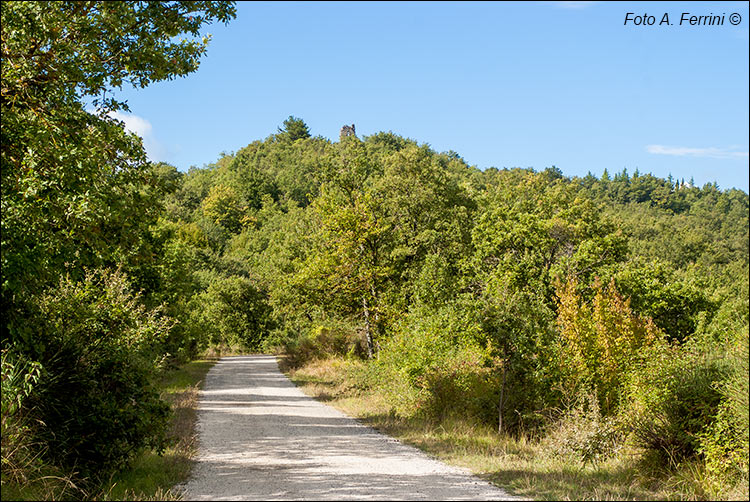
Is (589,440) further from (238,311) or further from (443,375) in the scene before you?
(238,311)

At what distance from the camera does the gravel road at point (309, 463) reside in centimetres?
787

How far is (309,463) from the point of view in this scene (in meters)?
10.0

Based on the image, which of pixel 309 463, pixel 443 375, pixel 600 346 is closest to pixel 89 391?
pixel 309 463

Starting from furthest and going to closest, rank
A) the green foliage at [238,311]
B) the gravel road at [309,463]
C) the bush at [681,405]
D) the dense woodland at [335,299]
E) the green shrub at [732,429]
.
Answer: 1. the green foliage at [238,311]
2. the bush at [681,405]
3. the dense woodland at [335,299]
4. the gravel road at [309,463]
5. the green shrub at [732,429]

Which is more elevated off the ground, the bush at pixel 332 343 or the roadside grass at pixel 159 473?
the bush at pixel 332 343

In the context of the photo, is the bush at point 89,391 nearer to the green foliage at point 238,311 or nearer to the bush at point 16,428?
the bush at point 16,428

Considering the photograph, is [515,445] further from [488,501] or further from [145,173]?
[145,173]

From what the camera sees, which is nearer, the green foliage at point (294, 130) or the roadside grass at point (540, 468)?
the roadside grass at point (540, 468)

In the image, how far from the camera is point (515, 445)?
485 inches

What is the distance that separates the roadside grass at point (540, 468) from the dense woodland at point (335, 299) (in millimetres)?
401

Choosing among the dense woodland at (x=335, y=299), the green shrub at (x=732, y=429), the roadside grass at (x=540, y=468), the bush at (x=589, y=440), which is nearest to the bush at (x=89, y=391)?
the dense woodland at (x=335, y=299)

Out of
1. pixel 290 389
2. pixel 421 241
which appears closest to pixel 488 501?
pixel 290 389

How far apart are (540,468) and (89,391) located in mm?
6998

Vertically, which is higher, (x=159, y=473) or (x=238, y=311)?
(x=238, y=311)
